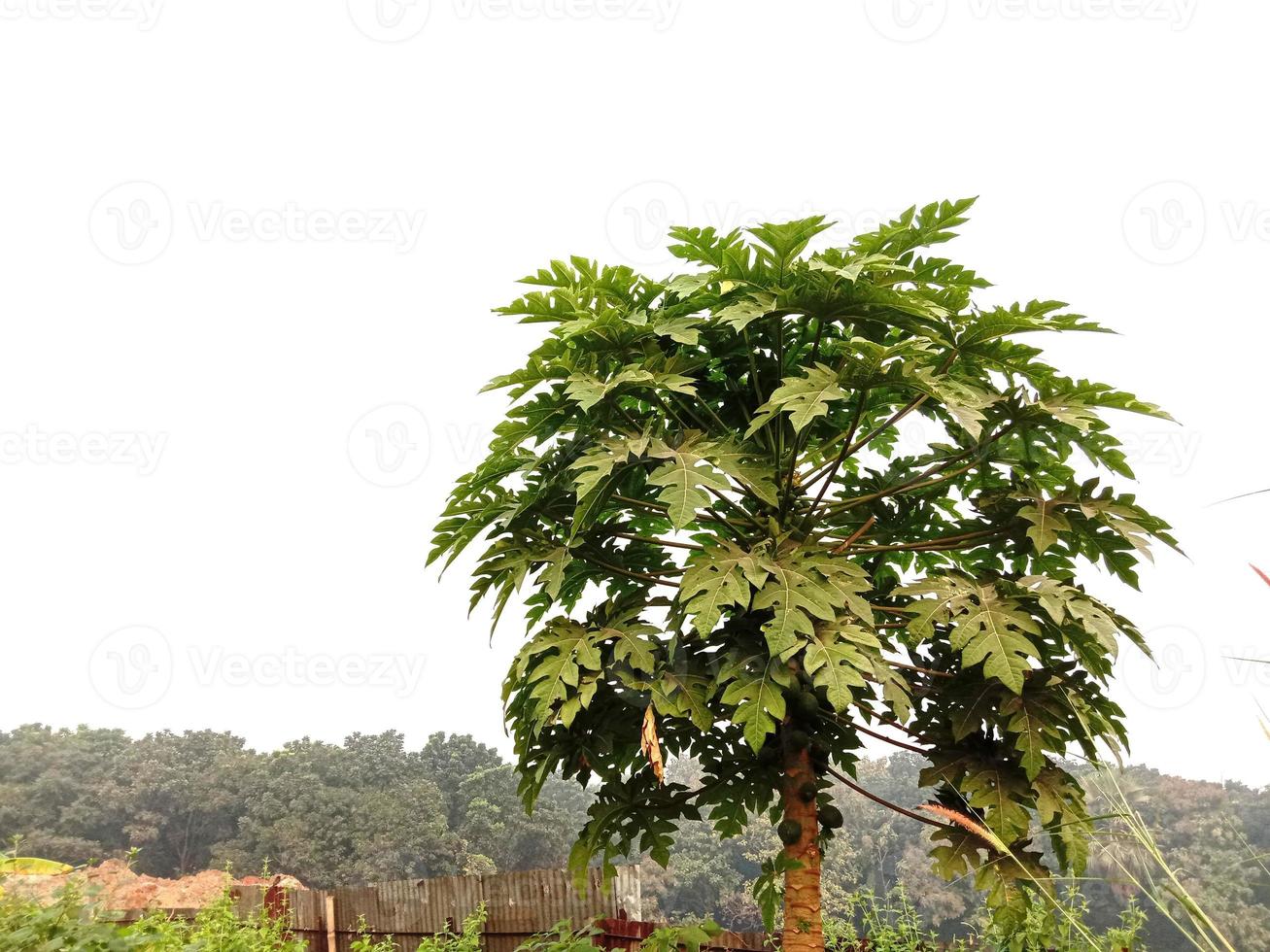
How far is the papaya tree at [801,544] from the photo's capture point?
3.36 meters

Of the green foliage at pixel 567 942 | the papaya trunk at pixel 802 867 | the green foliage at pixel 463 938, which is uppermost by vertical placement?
the papaya trunk at pixel 802 867

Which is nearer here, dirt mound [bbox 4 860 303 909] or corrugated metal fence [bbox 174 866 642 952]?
dirt mound [bbox 4 860 303 909]

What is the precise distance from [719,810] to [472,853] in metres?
25.0

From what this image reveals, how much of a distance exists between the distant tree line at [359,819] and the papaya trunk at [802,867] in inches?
873

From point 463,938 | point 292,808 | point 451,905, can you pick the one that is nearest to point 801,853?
point 463,938

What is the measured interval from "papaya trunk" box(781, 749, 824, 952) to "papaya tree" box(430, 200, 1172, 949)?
12mm

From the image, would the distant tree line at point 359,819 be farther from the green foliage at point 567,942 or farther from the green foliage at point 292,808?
the green foliage at point 567,942

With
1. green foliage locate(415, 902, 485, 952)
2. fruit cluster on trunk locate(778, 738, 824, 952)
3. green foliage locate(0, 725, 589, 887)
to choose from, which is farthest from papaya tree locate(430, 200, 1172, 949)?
green foliage locate(0, 725, 589, 887)

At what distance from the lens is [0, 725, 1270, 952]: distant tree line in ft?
85.9

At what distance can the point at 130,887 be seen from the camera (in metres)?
14.5

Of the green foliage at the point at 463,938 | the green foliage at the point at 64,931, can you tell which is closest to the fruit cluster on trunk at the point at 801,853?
the green foliage at the point at 64,931

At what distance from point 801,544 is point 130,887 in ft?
50.1

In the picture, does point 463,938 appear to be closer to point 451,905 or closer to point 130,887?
point 451,905

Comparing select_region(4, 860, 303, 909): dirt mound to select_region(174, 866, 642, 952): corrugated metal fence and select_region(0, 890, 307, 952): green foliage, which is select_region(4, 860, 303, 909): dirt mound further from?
select_region(174, 866, 642, 952): corrugated metal fence
